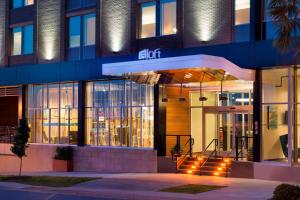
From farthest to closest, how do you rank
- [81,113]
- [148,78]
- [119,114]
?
1. [81,113]
2. [119,114]
3. [148,78]

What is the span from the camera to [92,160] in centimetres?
3080

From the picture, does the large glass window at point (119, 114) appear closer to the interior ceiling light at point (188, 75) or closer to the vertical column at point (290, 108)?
the interior ceiling light at point (188, 75)

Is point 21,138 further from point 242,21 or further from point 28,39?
point 242,21

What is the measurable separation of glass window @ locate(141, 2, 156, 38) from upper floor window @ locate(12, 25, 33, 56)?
9.08 m

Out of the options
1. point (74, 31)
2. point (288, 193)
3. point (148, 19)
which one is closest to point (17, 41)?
point (74, 31)

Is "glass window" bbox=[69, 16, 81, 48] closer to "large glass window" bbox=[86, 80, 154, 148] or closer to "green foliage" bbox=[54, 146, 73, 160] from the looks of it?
"large glass window" bbox=[86, 80, 154, 148]

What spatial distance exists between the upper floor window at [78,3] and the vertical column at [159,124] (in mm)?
7138

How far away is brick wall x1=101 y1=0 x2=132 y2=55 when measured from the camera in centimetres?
2980

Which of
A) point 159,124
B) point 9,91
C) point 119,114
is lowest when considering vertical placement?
point 159,124

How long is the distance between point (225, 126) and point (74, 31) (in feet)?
35.4

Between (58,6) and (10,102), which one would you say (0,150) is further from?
(58,6)

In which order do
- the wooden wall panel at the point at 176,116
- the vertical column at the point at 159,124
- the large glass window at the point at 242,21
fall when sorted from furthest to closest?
the wooden wall panel at the point at 176,116 → the vertical column at the point at 159,124 → the large glass window at the point at 242,21

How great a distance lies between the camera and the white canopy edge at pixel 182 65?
2169 centimetres

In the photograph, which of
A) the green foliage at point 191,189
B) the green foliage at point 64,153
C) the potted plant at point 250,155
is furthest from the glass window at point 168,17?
the green foliage at point 191,189
